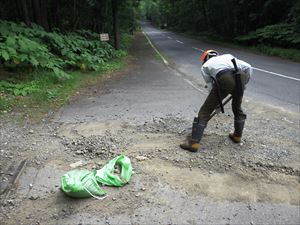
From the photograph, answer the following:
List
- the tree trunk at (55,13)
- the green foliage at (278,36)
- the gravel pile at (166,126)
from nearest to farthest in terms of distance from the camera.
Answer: the gravel pile at (166,126) < the tree trunk at (55,13) < the green foliage at (278,36)

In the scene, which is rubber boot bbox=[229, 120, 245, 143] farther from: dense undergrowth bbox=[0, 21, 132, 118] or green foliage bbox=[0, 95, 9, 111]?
green foliage bbox=[0, 95, 9, 111]

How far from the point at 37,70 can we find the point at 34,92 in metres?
1.56

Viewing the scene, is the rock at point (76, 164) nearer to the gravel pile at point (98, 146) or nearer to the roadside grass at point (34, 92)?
the gravel pile at point (98, 146)

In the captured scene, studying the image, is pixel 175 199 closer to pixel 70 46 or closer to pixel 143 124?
pixel 143 124

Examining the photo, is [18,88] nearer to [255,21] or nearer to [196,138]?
[196,138]

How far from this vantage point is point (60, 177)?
4129 millimetres

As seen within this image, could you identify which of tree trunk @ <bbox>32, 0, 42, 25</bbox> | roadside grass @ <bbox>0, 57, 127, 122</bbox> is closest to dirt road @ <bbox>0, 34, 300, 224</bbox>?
roadside grass @ <bbox>0, 57, 127, 122</bbox>

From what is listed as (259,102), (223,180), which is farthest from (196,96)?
(223,180)

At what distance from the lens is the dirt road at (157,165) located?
3.53m

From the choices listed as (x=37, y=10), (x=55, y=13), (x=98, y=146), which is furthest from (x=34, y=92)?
(x=55, y=13)

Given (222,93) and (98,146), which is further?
(98,146)

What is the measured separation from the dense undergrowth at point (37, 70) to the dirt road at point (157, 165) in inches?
35.3

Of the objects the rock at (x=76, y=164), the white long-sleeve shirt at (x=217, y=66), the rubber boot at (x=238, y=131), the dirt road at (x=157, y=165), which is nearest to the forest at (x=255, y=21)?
the dirt road at (x=157, y=165)

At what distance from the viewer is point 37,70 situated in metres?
9.12
